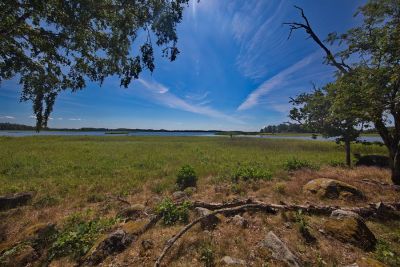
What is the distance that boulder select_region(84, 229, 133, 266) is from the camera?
18.9 feet

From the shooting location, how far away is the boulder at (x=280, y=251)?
515cm

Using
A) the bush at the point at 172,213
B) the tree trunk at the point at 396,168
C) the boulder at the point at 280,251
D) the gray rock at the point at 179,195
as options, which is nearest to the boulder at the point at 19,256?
the bush at the point at 172,213

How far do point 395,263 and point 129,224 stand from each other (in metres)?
8.04

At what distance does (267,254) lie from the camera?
18.2ft

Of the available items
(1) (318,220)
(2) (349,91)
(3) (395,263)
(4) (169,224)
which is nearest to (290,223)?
(1) (318,220)

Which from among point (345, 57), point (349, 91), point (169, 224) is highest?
point (345, 57)

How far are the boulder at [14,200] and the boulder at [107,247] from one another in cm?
715

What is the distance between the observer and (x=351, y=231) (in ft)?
20.9

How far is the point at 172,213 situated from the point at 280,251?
3961 millimetres

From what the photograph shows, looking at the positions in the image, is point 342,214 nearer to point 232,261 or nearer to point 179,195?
point 232,261

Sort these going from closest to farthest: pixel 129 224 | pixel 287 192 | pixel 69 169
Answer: pixel 129 224, pixel 287 192, pixel 69 169

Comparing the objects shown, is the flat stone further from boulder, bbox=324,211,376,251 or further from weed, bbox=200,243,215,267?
weed, bbox=200,243,215,267

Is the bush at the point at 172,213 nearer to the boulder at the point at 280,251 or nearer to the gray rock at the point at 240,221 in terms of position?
the gray rock at the point at 240,221

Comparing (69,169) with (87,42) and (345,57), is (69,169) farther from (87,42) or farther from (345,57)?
(345,57)
